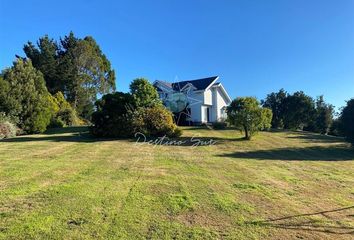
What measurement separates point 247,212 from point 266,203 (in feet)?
2.49

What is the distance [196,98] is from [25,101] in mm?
17378

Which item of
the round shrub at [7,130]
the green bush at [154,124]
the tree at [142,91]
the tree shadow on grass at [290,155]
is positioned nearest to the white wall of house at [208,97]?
the tree at [142,91]

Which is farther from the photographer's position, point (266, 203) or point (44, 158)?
point (44, 158)

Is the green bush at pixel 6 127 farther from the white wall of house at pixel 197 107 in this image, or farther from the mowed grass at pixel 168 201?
the white wall of house at pixel 197 107

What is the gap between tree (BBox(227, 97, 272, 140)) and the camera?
20.3 m

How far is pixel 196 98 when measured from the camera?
115 feet

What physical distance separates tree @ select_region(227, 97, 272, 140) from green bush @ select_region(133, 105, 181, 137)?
3.81m

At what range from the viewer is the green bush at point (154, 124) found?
19625 millimetres

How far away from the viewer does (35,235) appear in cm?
445

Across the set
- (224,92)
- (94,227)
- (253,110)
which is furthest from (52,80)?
(94,227)

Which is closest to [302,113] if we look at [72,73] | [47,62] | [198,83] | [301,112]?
[301,112]

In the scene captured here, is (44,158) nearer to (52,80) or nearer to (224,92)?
(224,92)

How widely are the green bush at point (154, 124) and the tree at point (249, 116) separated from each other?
3.81 meters

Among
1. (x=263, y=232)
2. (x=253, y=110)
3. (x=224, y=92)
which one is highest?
(x=224, y=92)
